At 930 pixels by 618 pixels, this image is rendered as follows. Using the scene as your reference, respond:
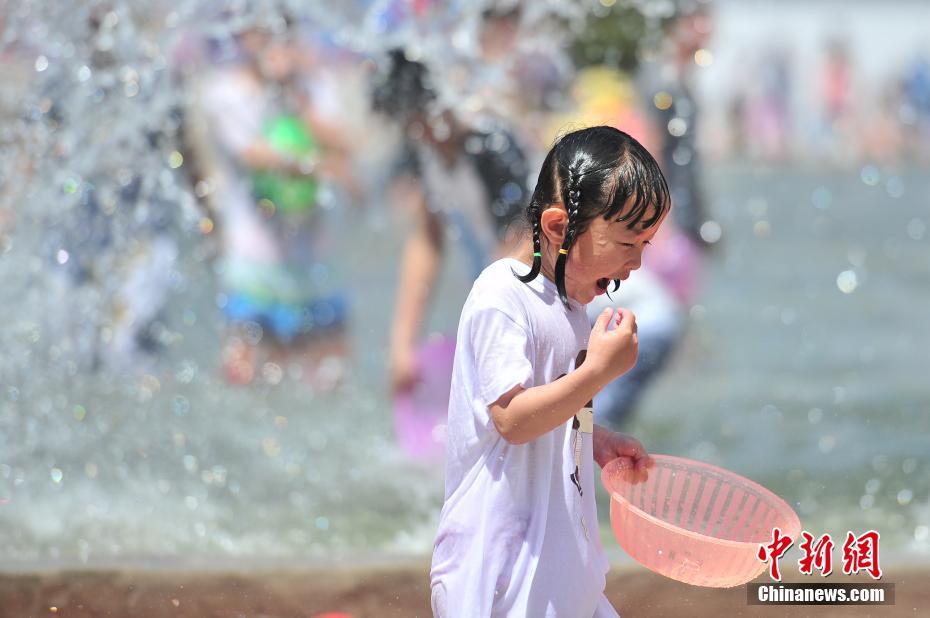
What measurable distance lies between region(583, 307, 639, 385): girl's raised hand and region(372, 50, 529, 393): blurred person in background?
2289mm

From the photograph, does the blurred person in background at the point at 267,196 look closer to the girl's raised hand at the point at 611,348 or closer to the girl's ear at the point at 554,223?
the girl's ear at the point at 554,223

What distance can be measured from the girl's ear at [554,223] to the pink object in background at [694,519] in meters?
0.39

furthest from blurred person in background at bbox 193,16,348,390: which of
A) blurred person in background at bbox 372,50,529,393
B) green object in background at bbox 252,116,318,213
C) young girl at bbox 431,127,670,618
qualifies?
young girl at bbox 431,127,670,618

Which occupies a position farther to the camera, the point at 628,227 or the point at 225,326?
the point at 225,326

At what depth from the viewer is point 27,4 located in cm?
420

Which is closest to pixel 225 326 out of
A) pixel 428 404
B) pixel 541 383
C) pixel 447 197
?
pixel 428 404

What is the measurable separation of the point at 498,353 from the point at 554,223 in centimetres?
22

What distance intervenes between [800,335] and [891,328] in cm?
65

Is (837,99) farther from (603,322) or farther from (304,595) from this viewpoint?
(603,322)

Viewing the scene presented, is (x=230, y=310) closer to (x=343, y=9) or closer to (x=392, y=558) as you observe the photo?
(x=343, y=9)

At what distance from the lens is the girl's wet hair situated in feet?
6.20

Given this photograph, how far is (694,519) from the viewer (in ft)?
7.66

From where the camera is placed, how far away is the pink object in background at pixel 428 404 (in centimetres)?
436

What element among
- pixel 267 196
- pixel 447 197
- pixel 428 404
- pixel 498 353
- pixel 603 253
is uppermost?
pixel 267 196
